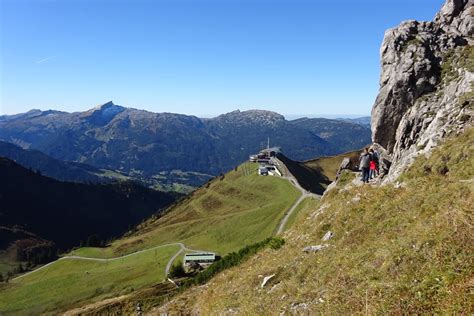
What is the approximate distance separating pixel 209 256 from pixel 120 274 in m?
30.9

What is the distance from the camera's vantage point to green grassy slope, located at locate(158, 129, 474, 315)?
36.7ft

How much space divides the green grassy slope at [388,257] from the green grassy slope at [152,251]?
251ft

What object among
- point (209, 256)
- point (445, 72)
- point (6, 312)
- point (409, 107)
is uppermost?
point (445, 72)

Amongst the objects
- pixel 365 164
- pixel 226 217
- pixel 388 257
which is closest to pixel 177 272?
pixel 226 217

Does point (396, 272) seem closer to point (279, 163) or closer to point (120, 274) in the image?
point (120, 274)

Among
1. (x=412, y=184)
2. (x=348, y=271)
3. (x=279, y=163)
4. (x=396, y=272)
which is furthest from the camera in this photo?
(x=279, y=163)

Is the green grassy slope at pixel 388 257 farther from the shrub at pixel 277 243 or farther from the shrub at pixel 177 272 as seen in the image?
the shrub at pixel 177 272

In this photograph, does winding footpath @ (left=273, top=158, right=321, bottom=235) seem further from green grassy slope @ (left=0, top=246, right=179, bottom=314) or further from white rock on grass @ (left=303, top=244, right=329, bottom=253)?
white rock on grass @ (left=303, top=244, right=329, bottom=253)

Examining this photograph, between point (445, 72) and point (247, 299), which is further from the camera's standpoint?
point (445, 72)

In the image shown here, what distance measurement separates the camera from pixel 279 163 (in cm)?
19575

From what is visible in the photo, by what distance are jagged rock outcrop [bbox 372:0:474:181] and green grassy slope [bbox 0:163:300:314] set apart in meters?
61.1

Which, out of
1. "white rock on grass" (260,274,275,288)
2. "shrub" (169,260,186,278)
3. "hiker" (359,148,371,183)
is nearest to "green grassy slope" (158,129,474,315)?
"white rock on grass" (260,274,275,288)

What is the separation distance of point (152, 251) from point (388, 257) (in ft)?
399

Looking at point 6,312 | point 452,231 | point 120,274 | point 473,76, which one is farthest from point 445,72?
point 6,312
